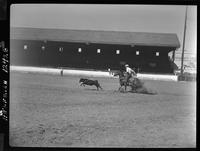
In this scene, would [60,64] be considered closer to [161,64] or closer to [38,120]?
[38,120]

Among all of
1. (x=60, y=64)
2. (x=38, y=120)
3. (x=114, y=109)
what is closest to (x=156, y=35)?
(x=114, y=109)

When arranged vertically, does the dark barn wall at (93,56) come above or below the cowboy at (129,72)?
above

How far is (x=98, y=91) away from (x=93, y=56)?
30cm

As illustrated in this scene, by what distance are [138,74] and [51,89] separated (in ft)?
2.29

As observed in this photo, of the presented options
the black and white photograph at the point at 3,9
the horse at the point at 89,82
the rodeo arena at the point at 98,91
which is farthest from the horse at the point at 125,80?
the black and white photograph at the point at 3,9

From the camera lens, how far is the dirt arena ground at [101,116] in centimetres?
190

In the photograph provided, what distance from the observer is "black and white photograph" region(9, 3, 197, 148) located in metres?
1.90

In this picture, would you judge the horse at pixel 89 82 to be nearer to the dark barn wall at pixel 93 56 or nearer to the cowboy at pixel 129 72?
the dark barn wall at pixel 93 56

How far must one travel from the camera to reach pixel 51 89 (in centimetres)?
199

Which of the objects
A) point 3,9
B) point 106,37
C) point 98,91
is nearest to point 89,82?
point 98,91

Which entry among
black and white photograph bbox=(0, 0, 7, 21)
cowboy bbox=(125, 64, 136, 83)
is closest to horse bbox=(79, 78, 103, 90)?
cowboy bbox=(125, 64, 136, 83)

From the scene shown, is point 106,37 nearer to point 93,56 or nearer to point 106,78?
point 93,56

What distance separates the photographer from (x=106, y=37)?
6.56 feet

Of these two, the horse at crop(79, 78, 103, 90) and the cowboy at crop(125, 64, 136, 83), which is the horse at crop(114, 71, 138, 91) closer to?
the cowboy at crop(125, 64, 136, 83)
